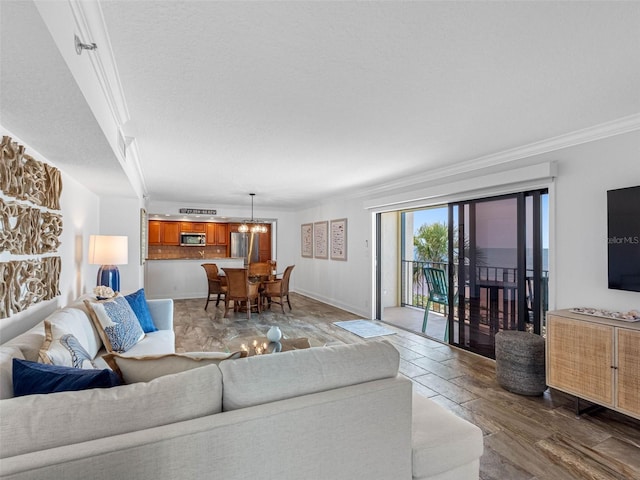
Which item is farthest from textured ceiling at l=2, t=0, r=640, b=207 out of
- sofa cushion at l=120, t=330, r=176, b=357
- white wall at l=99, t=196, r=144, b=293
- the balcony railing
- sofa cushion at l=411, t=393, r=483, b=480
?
sofa cushion at l=411, t=393, r=483, b=480

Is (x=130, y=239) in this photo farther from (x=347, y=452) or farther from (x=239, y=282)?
(x=347, y=452)

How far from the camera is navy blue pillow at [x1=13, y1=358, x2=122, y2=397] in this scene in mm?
1181

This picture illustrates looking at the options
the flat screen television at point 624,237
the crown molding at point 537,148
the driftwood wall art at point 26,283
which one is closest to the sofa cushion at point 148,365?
the driftwood wall art at point 26,283

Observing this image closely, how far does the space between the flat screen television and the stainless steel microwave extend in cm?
834

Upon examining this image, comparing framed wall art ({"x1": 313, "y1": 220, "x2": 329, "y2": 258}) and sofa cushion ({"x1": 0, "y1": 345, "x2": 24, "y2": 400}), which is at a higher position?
framed wall art ({"x1": 313, "y1": 220, "x2": 329, "y2": 258})

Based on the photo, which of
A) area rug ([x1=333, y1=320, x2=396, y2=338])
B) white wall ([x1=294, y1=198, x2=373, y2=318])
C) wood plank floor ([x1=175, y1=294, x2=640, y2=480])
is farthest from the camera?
white wall ([x1=294, y1=198, x2=373, y2=318])

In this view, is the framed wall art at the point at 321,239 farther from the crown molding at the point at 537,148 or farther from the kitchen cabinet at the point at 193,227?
the kitchen cabinet at the point at 193,227

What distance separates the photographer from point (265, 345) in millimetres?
2795

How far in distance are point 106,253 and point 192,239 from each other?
17.0ft

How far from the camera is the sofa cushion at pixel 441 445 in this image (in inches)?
57.4

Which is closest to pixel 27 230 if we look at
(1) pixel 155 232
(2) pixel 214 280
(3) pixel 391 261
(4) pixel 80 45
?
(4) pixel 80 45

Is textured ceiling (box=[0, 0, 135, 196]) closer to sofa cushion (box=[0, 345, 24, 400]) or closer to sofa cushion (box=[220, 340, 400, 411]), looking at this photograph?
sofa cushion (box=[0, 345, 24, 400])

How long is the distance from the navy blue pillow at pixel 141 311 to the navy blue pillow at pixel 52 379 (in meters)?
2.00

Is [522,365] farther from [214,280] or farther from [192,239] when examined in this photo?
[192,239]
